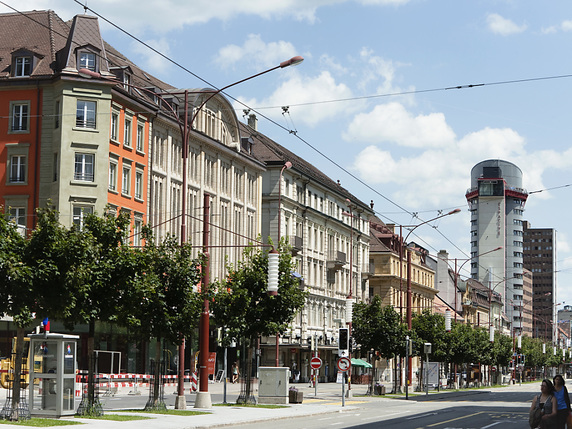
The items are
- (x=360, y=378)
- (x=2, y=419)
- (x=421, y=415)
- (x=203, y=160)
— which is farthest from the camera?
(x=360, y=378)

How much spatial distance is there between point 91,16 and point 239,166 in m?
20.9

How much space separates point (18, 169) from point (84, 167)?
161 inches

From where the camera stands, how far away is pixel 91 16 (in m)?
59.6

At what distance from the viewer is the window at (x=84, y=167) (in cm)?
5609

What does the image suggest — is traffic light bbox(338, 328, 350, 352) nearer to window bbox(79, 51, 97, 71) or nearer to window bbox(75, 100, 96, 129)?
window bbox(75, 100, 96, 129)

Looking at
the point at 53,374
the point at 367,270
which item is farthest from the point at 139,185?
the point at 367,270

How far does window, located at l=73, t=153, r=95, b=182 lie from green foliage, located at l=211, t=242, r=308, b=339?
1786 centimetres

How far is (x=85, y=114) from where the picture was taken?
5691 centimetres

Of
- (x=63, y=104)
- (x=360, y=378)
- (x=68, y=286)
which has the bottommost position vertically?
(x=360, y=378)

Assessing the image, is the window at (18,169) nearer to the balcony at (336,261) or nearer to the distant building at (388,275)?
the balcony at (336,261)

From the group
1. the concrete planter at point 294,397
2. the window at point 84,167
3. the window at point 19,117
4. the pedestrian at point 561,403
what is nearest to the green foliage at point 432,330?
the window at point 84,167

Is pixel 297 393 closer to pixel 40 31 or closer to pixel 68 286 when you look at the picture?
pixel 68 286

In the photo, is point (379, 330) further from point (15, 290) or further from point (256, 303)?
point (15, 290)

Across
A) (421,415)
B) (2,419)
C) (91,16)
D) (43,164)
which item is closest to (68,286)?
(2,419)
